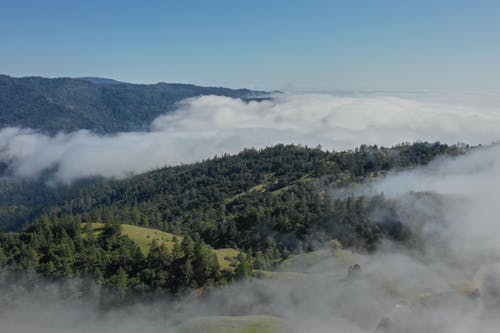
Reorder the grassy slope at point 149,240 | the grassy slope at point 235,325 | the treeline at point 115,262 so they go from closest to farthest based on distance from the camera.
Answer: the grassy slope at point 235,325 → the treeline at point 115,262 → the grassy slope at point 149,240

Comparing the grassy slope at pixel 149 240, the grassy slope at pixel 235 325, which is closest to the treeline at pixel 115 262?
the grassy slope at pixel 149 240

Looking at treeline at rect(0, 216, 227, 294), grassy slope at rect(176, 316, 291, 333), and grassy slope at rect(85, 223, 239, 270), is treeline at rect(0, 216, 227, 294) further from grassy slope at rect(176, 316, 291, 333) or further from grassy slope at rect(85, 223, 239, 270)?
grassy slope at rect(176, 316, 291, 333)

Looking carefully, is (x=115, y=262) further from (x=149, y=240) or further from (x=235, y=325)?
(x=235, y=325)

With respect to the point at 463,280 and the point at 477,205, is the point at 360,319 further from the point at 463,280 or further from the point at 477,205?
the point at 477,205

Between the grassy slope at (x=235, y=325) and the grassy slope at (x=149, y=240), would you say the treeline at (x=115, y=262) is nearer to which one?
the grassy slope at (x=149, y=240)

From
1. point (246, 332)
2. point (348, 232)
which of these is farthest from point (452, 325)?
point (348, 232)

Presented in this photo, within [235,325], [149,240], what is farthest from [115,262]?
[235,325]
